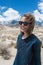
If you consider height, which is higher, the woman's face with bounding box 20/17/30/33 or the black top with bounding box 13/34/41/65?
the woman's face with bounding box 20/17/30/33

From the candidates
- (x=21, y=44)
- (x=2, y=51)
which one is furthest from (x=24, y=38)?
(x=2, y=51)

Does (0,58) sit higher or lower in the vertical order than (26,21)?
lower

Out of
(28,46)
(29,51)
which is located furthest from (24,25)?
(29,51)

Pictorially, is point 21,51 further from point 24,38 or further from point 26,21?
point 26,21

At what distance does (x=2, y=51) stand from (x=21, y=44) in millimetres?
9622

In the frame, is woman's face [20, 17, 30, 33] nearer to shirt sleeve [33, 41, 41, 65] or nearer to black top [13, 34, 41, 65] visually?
black top [13, 34, 41, 65]

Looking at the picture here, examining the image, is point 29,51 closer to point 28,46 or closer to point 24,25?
point 28,46

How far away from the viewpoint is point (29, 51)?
5297 millimetres

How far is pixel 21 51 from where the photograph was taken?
5.43 m

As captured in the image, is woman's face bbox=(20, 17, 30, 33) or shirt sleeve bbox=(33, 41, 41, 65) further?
woman's face bbox=(20, 17, 30, 33)

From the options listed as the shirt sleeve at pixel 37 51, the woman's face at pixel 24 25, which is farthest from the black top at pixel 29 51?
the woman's face at pixel 24 25

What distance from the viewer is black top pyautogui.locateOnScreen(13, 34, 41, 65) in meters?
5.27

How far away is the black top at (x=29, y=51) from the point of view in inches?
208

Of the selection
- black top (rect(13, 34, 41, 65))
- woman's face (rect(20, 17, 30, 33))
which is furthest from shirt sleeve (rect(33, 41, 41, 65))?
woman's face (rect(20, 17, 30, 33))
